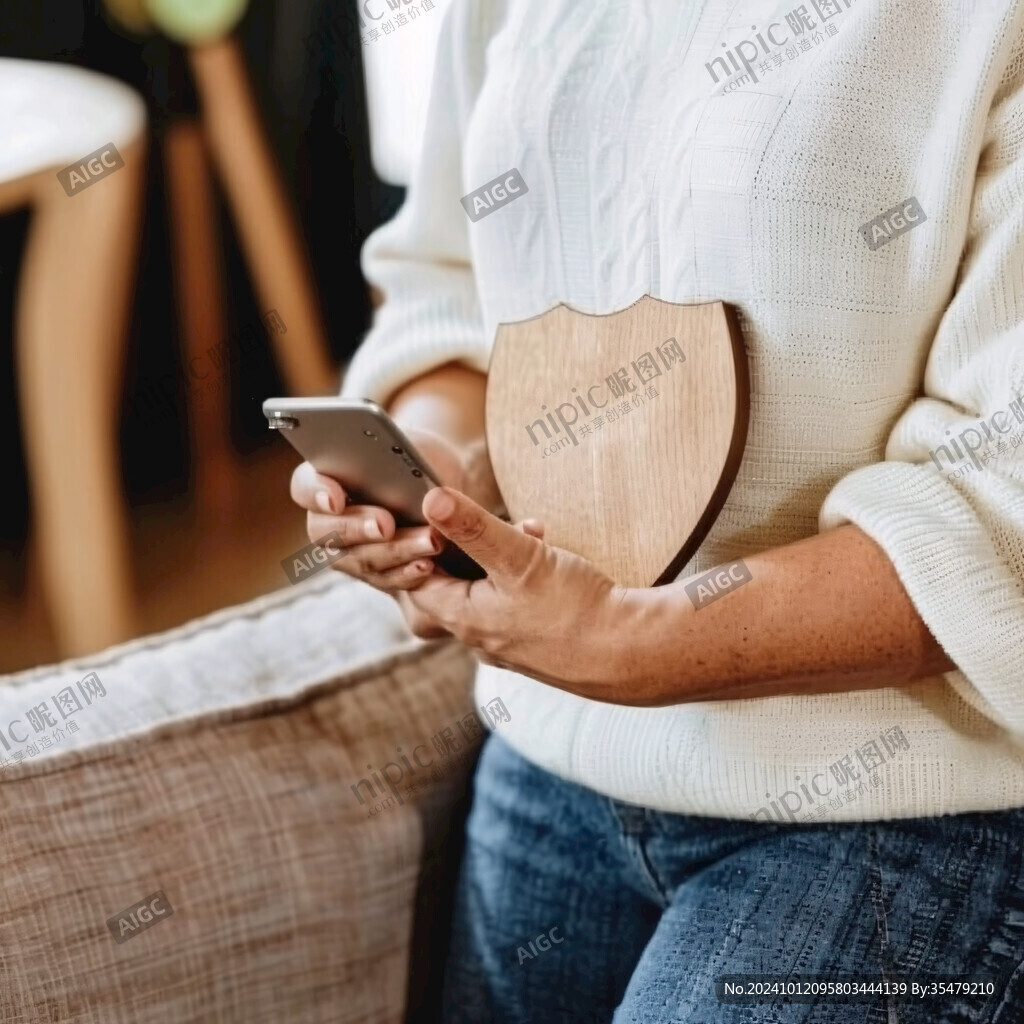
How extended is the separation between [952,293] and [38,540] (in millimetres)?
1691

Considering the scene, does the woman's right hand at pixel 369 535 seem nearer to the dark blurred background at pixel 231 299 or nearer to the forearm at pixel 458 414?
the forearm at pixel 458 414

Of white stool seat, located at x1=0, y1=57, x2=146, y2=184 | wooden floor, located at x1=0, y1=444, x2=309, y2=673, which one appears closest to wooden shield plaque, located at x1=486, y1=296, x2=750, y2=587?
white stool seat, located at x1=0, y1=57, x2=146, y2=184

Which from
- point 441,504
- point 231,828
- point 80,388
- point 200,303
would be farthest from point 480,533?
point 200,303

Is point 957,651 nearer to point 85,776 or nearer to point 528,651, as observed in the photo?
point 528,651

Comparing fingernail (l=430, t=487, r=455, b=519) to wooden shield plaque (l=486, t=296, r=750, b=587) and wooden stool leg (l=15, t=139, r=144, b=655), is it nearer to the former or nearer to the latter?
wooden shield plaque (l=486, t=296, r=750, b=587)

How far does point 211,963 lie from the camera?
Result: 785 mm

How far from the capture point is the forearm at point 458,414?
833mm

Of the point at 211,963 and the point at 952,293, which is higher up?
the point at 952,293

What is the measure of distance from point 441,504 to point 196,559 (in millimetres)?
1627

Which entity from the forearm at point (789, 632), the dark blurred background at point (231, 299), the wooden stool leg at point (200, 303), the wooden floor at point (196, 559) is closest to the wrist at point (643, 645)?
the forearm at point (789, 632)

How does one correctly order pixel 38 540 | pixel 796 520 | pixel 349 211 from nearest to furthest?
pixel 796 520
pixel 38 540
pixel 349 211

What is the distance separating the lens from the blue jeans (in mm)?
669

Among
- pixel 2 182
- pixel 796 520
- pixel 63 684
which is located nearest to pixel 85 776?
pixel 63 684

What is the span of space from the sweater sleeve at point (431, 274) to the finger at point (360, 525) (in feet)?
0.59
